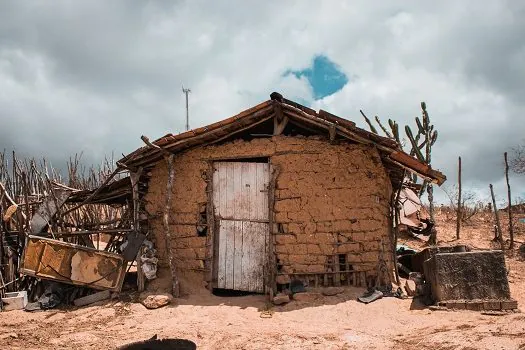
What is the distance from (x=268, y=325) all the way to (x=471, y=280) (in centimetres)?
292

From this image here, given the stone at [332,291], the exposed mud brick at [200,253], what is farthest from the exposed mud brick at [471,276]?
the exposed mud brick at [200,253]

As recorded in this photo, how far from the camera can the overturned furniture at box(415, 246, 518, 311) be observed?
5895mm

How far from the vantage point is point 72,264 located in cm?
723

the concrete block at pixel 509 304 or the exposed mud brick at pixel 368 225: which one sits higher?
the exposed mud brick at pixel 368 225

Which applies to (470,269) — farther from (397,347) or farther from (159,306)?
(159,306)

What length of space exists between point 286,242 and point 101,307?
3.20 metres

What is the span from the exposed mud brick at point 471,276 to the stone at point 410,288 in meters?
0.65

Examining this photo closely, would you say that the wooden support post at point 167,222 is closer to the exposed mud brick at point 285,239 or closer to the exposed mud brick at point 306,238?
the exposed mud brick at point 285,239

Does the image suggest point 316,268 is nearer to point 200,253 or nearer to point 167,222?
point 200,253

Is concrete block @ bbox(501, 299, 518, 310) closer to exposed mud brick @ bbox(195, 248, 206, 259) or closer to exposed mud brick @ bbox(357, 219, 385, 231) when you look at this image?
exposed mud brick @ bbox(357, 219, 385, 231)

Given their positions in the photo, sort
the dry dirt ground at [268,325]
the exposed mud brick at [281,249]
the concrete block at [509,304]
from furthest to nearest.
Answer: the exposed mud brick at [281,249]
the concrete block at [509,304]
the dry dirt ground at [268,325]

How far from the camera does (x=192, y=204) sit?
7.48 meters

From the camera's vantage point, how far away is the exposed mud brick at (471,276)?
5930 millimetres

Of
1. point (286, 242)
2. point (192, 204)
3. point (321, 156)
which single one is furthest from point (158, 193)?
point (321, 156)
